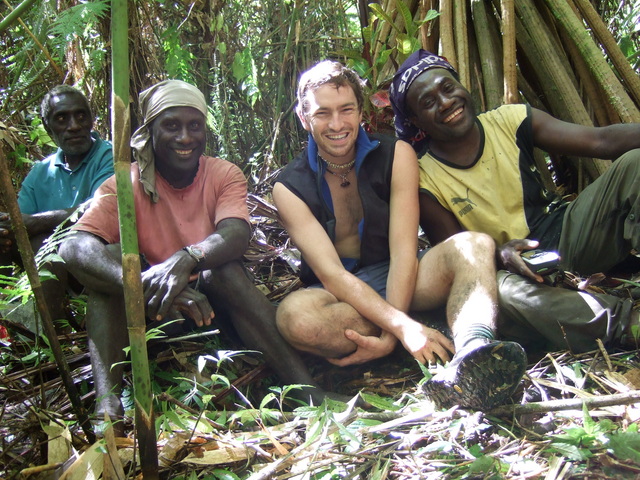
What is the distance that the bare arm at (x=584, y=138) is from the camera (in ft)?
8.50

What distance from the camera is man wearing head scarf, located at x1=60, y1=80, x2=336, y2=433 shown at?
2.37 metres

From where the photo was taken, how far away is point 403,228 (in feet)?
8.75

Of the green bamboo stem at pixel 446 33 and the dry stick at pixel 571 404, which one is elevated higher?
the green bamboo stem at pixel 446 33

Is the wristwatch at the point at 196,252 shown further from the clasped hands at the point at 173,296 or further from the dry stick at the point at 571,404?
the dry stick at the point at 571,404

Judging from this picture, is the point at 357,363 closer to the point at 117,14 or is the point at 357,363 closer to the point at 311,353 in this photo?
the point at 311,353

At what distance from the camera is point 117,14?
1297mm

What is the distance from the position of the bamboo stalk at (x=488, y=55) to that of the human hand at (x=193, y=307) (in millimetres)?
2189

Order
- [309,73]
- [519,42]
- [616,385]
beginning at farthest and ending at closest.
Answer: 1. [519,42]
2. [309,73]
3. [616,385]

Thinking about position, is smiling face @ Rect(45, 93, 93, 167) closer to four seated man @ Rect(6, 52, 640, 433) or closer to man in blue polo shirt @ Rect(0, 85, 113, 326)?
man in blue polo shirt @ Rect(0, 85, 113, 326)

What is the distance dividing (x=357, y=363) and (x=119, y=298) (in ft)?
3.57

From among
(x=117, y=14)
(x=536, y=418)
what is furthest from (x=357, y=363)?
(x=117, y=14)

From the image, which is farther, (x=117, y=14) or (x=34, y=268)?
(x=34, y=268)

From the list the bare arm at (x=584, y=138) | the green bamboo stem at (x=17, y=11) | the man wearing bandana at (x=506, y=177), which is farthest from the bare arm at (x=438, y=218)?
the green bamboo stem at (x=17, y=11)

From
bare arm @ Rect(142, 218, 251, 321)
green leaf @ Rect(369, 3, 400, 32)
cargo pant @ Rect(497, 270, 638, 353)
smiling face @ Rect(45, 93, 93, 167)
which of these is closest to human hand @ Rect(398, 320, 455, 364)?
cargo pant @ Rect(497, 270, 638, 353)
